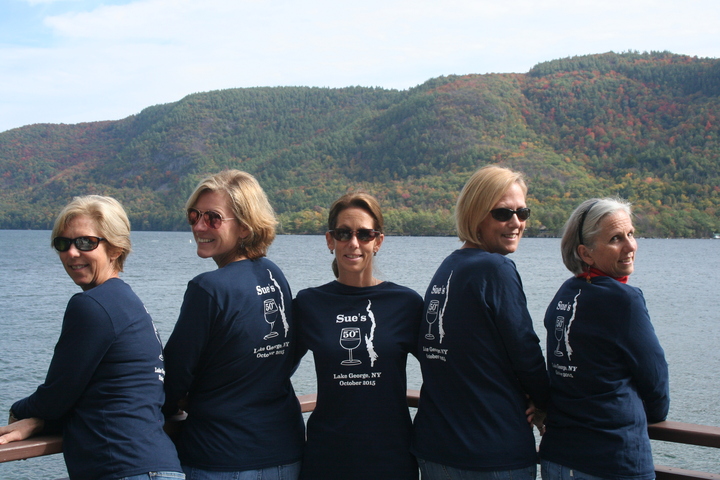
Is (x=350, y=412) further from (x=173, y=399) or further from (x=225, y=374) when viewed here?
(x=173, y=399)

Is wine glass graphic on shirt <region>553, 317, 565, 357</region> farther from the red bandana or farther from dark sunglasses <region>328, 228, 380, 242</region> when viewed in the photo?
dark sunglasses <region>328, 228, 380, 242</region>

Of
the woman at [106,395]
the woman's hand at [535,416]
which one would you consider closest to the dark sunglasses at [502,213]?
the woman's hand at [535,416]

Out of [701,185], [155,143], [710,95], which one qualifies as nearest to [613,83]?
[710,95]

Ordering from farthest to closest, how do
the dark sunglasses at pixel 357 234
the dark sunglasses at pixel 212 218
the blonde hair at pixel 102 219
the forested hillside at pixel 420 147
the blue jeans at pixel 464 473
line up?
the forested hillside at pixel 420 147
the dark sunglasses at pixel 357 234
the dark sunglasses at pixel 212 218
the blonde hair at pixel 102 219
the blue jeans at pixel 464 473

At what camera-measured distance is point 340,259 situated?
9.73 ft

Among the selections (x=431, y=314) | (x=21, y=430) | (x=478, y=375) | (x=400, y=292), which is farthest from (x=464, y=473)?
(x=21, y=430)

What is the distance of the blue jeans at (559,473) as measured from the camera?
8.43 feet

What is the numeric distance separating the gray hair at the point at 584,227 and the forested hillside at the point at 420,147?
87704 mm

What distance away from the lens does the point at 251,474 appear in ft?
8.66

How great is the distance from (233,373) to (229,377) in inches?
0.9

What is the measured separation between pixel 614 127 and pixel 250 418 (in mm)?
136079

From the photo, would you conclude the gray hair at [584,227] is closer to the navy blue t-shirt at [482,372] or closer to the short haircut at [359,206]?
the navy blue t-shirt at [482,372]

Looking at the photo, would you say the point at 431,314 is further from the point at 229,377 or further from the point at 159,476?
the point at 159,476

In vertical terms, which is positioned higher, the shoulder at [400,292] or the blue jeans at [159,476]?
the shoulder at [400,292]
